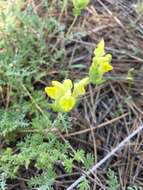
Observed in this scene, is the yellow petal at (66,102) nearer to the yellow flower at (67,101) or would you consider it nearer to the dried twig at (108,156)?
the yellow flower at (67,101)

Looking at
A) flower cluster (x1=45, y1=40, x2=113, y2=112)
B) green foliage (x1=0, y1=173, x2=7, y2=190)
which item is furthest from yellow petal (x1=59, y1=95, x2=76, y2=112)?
green foliage (x1=0, y1=173, x2=7, y2=190)

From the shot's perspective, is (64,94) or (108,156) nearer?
(64,94)

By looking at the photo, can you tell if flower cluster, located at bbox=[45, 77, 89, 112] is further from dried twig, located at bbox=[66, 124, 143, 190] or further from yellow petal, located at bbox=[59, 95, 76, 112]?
dried twig, located at bbox=[66, 124, 143, 190]

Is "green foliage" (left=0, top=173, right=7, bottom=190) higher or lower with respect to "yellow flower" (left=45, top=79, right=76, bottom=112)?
lower

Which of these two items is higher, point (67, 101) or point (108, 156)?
point (67, 101)

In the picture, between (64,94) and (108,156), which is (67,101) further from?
(108,156)

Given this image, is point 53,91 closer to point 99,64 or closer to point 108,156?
point 99,64

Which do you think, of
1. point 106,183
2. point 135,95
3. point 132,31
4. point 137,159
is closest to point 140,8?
point 132,31

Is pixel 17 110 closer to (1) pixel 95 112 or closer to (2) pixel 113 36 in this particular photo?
(1) pixel 95 112

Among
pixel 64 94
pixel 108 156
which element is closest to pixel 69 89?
pixel 64 94

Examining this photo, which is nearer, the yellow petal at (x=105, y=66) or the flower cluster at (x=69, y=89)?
the flower cluster at (x=69, y=89)

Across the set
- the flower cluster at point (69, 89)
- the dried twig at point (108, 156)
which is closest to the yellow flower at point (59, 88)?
the flower cluster at point (69, 89)
